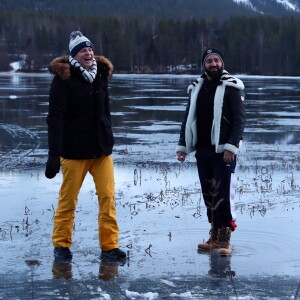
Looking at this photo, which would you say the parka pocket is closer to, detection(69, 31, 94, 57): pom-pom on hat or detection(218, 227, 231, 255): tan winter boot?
detection(69, 31, 94, 57): pom-pom on hat

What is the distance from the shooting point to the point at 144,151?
45.5 ft

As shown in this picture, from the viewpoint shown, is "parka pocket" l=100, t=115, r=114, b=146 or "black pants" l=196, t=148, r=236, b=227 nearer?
"parka pocket" l=100, t=115, r=114, b=146

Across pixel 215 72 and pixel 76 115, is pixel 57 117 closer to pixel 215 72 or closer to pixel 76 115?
pixel 76 115

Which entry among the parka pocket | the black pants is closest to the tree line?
the black pants

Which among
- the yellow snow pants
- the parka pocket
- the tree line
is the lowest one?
the yellow snow pants

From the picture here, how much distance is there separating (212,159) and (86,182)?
3592 mm

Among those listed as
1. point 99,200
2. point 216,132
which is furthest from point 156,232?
point 216,132

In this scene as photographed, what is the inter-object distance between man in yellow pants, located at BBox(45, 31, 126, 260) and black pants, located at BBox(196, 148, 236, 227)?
2.88 ft

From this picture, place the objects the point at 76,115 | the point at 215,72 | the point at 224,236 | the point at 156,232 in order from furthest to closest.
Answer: the point at 156,232
the point at 224,236
the point at 215,72
the point at 76,115

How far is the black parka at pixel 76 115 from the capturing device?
254 inches

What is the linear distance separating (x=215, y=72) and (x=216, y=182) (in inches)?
38.3

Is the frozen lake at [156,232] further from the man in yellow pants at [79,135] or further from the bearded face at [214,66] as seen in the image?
the bearded face at [214,66]

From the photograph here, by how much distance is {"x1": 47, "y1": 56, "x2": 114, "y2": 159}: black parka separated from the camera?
21.2 feet

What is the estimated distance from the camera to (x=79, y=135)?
259 inches
